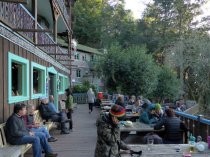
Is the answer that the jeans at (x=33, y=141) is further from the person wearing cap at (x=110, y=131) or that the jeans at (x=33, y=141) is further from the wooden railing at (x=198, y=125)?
the wooden railing at (x=198, y=125)

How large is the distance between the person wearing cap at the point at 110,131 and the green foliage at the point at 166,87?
2329cm

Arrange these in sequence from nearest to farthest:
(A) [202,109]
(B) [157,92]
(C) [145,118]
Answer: (C) [145,118] → (A) [202,109] → (B) [157,92]

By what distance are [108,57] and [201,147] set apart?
19436mm

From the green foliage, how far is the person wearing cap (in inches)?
917

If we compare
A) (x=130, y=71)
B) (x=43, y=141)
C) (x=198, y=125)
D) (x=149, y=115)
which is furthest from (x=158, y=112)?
(x=130, y=71)

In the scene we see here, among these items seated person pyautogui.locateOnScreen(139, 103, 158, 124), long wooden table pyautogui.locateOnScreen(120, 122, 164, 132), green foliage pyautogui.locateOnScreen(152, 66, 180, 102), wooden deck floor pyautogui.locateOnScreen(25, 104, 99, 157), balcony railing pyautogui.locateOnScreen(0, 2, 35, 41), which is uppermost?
balcony railing pyautogui.locateOnScreen(0, 2, 35, 41)

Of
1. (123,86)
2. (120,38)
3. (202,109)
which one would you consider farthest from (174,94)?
(120,38)

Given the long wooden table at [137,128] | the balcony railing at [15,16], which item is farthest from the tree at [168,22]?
the long wooden table at [137,128]

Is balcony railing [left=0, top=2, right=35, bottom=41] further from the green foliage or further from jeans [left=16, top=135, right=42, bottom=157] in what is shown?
the green foliage

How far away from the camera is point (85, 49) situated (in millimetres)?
56500

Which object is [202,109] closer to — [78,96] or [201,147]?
[201,147]

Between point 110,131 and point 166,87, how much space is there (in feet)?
77.1

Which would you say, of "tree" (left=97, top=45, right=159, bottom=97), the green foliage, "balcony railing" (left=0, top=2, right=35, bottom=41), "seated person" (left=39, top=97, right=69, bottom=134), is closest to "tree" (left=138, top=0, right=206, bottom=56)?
the green foliage

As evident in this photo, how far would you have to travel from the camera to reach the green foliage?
2836 centimetres
